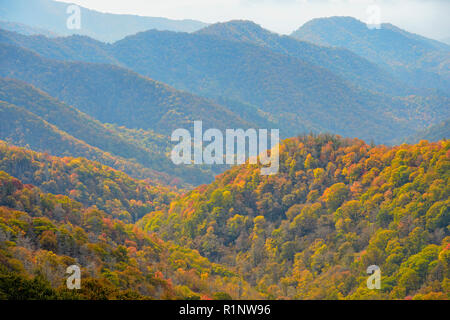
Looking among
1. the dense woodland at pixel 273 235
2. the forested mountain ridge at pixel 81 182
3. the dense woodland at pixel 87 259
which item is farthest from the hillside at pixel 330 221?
the forested mountain ridge at pixel 81 182

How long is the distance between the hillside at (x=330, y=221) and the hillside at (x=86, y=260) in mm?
8732

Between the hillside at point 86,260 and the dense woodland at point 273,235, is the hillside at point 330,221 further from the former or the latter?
the hillside at point 86,260

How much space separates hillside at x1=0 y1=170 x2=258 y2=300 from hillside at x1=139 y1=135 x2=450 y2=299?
28.6 ft

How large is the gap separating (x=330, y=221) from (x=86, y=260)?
3982cm

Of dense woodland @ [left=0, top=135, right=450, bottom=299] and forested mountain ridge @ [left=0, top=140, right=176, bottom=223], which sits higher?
forested mountain ridge @ [left=0, top=140, right=176, bottom=223]

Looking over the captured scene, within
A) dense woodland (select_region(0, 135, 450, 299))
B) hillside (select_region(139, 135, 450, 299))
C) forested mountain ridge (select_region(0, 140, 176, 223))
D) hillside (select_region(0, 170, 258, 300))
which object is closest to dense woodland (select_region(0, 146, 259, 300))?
hillside (select_region(0, 170, 258, 300))

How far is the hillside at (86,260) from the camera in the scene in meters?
42.2

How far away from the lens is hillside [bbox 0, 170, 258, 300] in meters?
42.2

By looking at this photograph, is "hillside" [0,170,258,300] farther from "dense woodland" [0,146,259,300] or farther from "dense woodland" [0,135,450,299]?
"dense woodland" [0,135,450,299]

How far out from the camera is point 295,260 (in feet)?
254

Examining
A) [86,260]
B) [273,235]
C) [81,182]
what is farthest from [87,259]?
[81,182]

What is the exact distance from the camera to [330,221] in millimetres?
81375

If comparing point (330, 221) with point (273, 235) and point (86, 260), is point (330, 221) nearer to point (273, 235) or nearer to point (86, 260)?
point (273, 235)

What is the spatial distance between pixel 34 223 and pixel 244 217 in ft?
141
